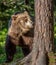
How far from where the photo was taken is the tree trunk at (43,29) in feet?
20.4

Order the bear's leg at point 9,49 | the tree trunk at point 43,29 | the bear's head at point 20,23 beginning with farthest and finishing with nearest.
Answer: the bear's leg at point 9,49 → the bear's head at point 20,23 → the tree trunk at point 43,29

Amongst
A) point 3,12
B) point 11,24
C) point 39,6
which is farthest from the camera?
point 3,12

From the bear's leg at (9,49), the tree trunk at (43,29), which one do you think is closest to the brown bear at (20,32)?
the bear's leg at (9,49)

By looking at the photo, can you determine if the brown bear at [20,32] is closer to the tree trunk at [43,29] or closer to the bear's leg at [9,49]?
the bear's leg at [9,49]

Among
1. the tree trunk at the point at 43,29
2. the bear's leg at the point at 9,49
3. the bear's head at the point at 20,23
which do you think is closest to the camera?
the tree trunk at the point at 43,29

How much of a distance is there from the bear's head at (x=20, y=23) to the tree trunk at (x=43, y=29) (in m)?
1.66

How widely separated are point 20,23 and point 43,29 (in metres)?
1.98

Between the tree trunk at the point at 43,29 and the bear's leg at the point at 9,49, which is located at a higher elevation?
the tree trunk at the point at 43,29

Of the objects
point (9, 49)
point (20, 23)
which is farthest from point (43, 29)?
point (9, 49)

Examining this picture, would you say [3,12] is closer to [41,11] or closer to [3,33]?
[3,33]

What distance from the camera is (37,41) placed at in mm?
6430

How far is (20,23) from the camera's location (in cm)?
818

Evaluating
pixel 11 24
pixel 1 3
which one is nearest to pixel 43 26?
pixel 11 24

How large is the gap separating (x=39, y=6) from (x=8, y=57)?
2.67 m
